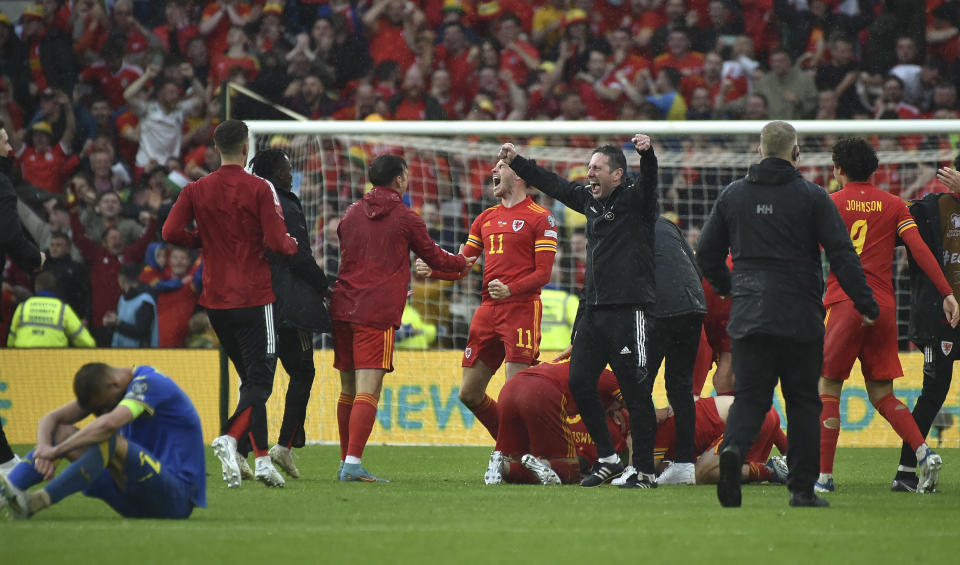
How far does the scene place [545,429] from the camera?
28.2ft

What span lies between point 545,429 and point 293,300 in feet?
6.36

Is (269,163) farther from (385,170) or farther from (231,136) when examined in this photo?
(231,136)

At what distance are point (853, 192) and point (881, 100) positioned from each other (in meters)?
8.55

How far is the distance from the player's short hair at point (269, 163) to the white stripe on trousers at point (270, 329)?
1322 millimetres

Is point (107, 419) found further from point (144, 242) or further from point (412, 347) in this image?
point (144, 242)

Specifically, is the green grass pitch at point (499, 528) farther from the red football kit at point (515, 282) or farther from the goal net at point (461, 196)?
the goal net at point (461, 196)

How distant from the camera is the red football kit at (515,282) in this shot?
9.21 meters

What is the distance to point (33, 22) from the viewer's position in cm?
1842

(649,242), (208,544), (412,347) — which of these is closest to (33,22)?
(412,347)

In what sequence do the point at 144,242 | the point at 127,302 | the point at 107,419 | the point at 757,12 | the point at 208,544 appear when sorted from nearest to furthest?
the point at 208,544 → the point at 107,419 → the point at 127,302 → the point at 144,242 → the point at 757,12

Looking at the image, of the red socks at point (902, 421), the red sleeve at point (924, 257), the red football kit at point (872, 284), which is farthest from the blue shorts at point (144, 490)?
the red sleeve at point (924, 257)

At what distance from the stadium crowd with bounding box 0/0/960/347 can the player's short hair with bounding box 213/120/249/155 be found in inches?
265

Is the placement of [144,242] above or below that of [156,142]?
below

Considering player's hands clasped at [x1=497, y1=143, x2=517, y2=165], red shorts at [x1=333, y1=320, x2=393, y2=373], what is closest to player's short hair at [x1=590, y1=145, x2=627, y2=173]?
player's hands clasped at [x1=497, y1=143, x2=517, y2=165]
